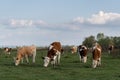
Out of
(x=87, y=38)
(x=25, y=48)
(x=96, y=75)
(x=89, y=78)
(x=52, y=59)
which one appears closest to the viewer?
(x=89, y=78)

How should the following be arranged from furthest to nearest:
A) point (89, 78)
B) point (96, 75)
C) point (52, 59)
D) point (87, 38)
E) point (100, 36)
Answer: point (100, 36)
point (87, 38)
point (52, 59)
point (96, 75)
point (89, 78)

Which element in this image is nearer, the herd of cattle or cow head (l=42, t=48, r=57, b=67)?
the herd of cattle

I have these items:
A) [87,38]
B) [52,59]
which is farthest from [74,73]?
[87,38]

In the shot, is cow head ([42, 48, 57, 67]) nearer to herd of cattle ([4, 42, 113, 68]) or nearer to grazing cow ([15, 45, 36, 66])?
herd of cattle ([4, 42, 113, 68])

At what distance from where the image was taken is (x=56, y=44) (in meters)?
32.4

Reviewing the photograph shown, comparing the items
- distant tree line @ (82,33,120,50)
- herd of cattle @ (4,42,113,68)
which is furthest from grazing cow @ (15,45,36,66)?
distant tree line @ (82,33,120,50)

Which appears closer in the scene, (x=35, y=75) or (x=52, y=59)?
(x=35, y=75)

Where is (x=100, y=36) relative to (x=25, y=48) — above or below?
above

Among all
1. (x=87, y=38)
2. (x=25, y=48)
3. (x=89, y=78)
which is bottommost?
(x=89, y=78)

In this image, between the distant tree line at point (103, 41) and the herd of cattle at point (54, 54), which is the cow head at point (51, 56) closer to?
the herd of cattle at point (54, 54)

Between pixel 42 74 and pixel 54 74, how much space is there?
781 millimetres

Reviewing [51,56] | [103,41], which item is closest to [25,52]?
[51,56]

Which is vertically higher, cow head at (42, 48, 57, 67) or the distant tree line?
the distant tree line

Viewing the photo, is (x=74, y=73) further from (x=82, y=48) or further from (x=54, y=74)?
(x=82, y=48)
